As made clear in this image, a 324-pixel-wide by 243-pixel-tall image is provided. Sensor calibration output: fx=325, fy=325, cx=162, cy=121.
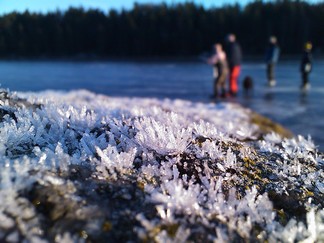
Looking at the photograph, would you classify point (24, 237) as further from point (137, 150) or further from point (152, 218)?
point (137, 150)

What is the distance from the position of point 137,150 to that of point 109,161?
1.02 ft

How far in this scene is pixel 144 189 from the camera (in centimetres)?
169

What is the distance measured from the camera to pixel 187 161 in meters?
2.04

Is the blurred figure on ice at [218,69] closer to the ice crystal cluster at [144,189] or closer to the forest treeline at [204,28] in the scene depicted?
the ice crystal cluster at [144,189]

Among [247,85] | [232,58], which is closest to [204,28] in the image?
[247,85]

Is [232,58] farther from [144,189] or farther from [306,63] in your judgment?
[144,189]

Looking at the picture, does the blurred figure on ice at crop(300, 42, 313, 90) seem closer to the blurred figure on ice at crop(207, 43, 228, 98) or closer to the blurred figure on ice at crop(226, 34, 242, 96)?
the blurred figure on ice at crop(226, 34, 242, 96)

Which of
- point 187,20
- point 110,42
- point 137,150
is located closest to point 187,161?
point 137,150

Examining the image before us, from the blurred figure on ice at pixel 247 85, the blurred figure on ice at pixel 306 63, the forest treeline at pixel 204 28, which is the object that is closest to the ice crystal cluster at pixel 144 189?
the blurred figure on ice at pixel 247 85

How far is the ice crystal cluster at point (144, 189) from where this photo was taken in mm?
1429

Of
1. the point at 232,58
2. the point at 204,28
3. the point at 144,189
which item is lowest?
the point at 144,189

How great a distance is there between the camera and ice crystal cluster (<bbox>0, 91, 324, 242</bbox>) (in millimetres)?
1429

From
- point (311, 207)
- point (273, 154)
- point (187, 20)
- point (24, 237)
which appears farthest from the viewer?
point (187, 20)

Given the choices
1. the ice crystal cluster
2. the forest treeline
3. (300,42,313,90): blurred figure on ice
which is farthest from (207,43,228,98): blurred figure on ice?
the forest treeline
